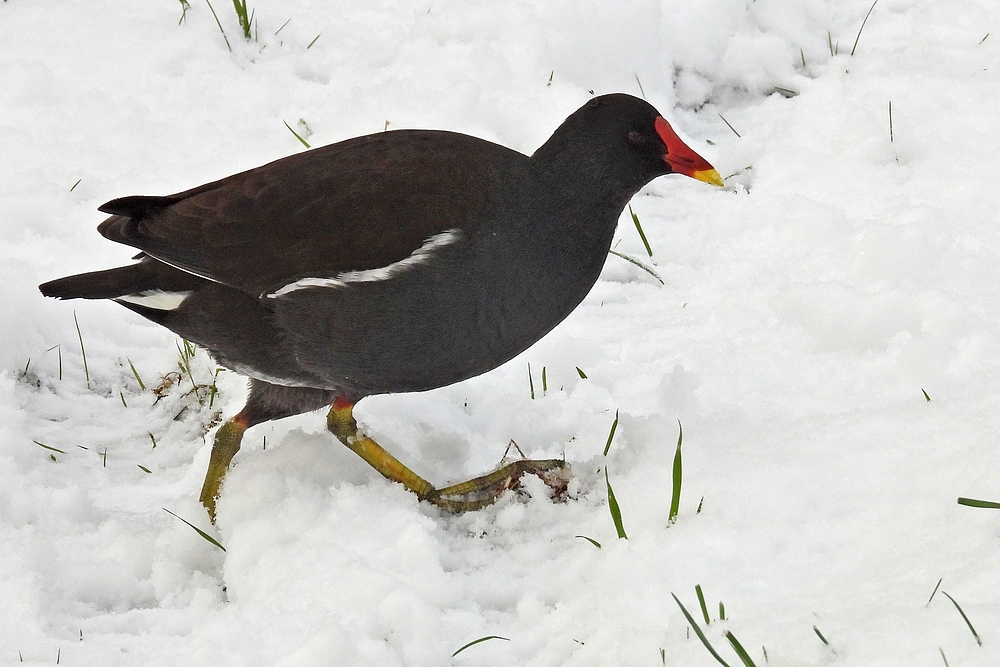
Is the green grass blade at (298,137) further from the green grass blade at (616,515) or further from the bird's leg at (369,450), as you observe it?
the green grass blade at (616,515)

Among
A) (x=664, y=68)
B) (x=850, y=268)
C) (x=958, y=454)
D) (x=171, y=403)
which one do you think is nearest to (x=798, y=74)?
(x=664, y=68)

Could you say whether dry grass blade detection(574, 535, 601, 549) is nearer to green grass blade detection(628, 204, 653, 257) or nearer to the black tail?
the black tail

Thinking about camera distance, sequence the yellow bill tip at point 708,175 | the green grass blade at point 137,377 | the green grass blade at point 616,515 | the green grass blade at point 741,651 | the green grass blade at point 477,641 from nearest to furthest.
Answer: the green grass blade at point 741,651, the green grass blade at point 477,641, the green grass blade at point 616,515, the yellow bill tip at point 708,175, the green grass blade at point 137,377

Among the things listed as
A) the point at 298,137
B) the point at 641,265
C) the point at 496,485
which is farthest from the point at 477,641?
the point at 298,137

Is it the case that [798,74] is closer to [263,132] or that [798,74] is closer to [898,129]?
[898,129]

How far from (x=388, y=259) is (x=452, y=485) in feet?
2.42

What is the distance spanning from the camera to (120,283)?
3014 millimetres

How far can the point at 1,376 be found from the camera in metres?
3.39

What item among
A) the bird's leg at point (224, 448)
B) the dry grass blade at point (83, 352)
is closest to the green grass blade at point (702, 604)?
the bird's leg at point (224, 448)

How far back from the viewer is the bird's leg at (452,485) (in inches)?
118

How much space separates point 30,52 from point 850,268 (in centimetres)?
365

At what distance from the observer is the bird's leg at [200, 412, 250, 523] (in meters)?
3.11

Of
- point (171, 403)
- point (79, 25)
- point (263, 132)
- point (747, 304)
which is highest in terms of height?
point (79, 25)

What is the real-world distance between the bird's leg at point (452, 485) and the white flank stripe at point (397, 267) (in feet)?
1.38
